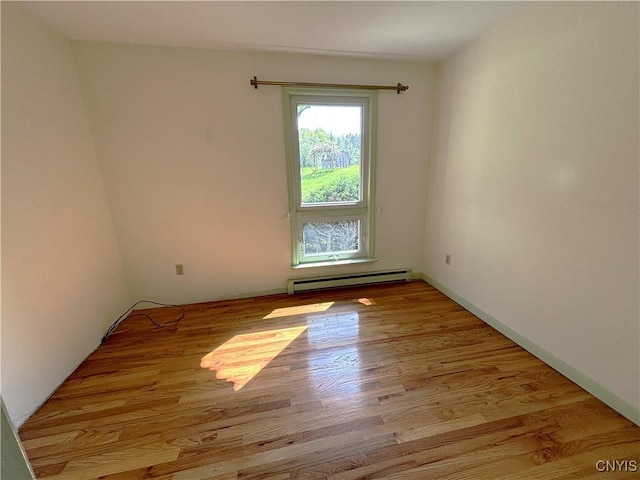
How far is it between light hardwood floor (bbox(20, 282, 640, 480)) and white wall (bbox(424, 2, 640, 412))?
318 mm

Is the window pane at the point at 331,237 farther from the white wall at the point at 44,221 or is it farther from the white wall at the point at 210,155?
the white wall at the point at 44,221

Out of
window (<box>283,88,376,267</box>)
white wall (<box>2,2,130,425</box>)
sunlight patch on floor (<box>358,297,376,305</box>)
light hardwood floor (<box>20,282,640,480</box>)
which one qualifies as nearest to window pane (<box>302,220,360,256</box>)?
window (<box>283,88,376,267</box>)

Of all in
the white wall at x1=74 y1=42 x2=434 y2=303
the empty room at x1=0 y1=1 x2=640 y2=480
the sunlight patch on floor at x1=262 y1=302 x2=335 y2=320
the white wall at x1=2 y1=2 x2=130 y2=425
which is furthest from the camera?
the sunlight patch on floor at x1=262 y1=302 x2=335 y2=320

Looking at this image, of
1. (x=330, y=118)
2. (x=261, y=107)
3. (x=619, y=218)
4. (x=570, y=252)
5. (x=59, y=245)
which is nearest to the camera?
(x=619, y=218)

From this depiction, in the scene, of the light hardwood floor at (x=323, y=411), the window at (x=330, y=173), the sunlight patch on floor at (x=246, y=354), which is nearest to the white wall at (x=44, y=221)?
the light hardwood floor at (x=323, y=411)

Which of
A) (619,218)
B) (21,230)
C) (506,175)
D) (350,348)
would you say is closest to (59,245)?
(21,230)

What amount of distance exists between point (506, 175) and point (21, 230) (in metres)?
3.10

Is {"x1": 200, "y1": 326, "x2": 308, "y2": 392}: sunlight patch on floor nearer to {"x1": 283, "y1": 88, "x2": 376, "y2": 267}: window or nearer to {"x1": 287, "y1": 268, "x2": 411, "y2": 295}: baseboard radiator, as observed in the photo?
{"x1": 287, "y1": 268, "x2": 411, "y2": 295}: baseboard radiator

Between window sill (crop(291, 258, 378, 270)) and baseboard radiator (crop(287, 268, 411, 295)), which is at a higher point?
window sill (crop(291, 258, 378, 270))

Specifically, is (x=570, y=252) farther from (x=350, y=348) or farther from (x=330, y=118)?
(x=330, y=118)

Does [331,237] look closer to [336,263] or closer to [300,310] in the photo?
[336,263]

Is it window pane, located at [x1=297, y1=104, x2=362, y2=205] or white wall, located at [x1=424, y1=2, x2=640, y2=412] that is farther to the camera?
window pane, located at [x1=297, y1=104, x2=362, y2=205]

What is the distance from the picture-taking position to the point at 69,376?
1793mm

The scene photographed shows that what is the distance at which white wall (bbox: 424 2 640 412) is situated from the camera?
4.45ft
